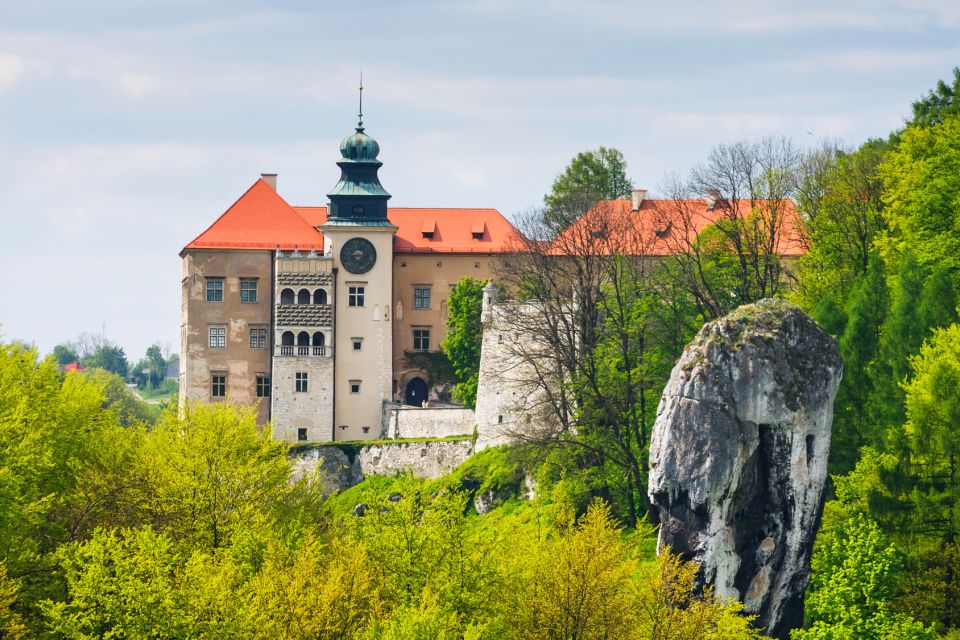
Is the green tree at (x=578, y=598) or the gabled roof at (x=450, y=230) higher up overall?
the gabled roof at (x=450, y=230)

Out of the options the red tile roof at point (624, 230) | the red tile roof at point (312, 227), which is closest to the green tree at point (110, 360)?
the red tile roof at point (312, 227)

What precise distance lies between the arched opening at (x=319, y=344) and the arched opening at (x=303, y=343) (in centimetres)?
31

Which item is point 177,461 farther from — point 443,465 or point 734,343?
point 443,465

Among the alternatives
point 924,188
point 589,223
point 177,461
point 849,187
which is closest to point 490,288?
point 589,223

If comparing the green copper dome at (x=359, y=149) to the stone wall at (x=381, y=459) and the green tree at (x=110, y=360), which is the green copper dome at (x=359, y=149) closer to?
the stone wall at (x=381, y=459)

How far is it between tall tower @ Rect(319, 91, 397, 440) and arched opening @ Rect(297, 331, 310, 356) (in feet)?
4.11

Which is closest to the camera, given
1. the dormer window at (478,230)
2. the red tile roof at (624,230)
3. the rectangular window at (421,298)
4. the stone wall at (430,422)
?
the red tile roof at (624,230)

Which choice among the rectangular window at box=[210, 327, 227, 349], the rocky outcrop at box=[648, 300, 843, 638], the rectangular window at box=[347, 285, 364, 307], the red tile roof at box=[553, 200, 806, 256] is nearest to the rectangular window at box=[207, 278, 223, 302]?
the rectangular window at box=[210, 327, 227, 349]

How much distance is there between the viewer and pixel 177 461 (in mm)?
43656

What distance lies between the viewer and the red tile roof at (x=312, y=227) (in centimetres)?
7775

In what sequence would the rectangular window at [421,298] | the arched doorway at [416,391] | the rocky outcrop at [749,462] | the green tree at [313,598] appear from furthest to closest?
1. the rectangular window at [421,298]
2. the arched doorway at [416,391]
3. the rocky outcrop at [749,462]
4. the green tree at [313,598]

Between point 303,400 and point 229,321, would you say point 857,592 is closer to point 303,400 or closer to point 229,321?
point 303,400

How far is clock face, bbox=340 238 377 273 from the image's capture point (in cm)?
7694

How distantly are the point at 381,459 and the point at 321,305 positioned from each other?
8.67 metres
